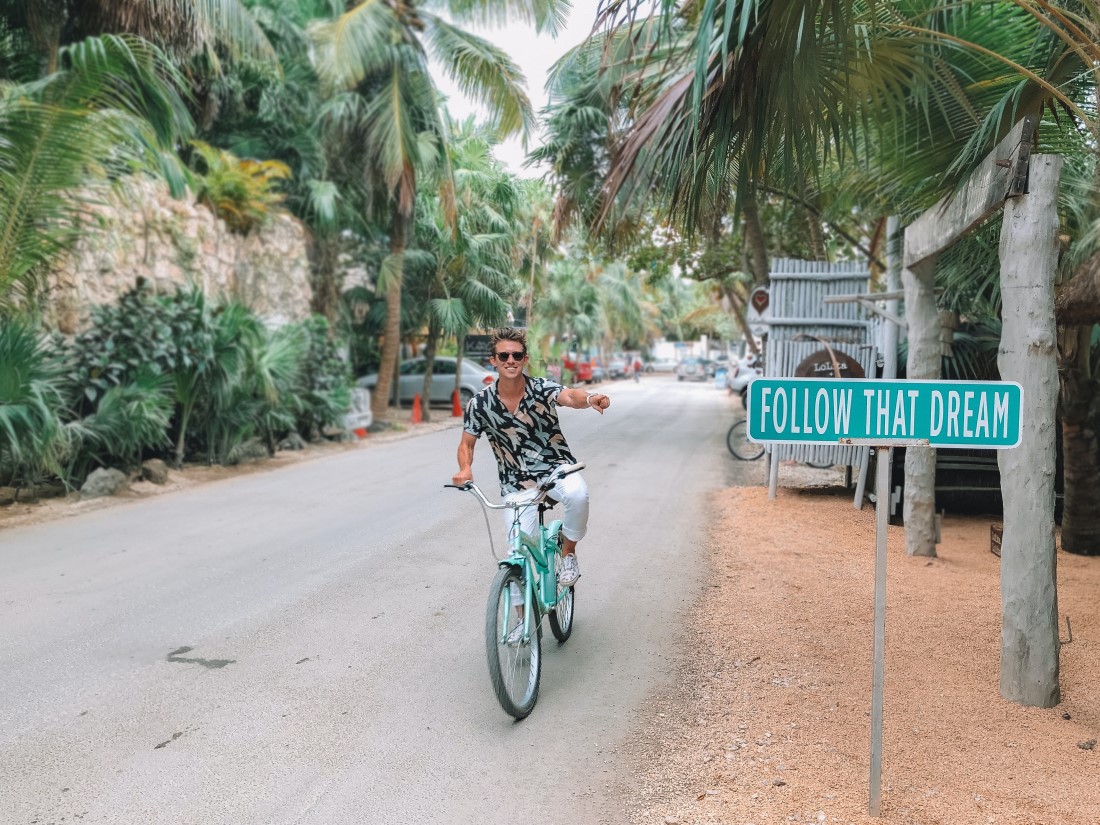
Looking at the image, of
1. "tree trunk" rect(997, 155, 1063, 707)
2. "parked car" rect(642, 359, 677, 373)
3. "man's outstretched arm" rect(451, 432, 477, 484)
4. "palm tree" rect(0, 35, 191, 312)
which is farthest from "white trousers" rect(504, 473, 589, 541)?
"parked car" rect(642, 359, 677, 373)

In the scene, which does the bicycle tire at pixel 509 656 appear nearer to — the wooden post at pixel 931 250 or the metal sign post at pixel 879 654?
the metal sign post at pixel 879 654

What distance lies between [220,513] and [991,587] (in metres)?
7.34

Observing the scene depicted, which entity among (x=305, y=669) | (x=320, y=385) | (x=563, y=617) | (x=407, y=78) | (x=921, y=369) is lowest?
(x=305, y=669)

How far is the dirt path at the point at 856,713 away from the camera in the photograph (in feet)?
11.1

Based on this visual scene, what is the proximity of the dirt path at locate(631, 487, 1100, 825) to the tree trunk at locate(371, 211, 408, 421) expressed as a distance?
14.0 metres

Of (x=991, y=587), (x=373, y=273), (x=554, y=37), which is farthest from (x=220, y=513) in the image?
(x=373, y=273)

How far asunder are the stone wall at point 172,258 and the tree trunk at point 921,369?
8337 mm

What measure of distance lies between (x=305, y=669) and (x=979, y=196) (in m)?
4.41

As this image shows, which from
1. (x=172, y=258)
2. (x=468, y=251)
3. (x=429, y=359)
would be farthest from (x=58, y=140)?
(x=429, y=359)

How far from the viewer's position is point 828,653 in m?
5.06

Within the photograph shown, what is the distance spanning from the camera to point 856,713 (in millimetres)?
4203

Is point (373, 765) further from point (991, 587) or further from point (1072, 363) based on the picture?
point (1072, 363)

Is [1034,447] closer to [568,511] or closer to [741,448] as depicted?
[568,511]

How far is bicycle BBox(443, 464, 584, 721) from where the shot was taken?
157 inches
